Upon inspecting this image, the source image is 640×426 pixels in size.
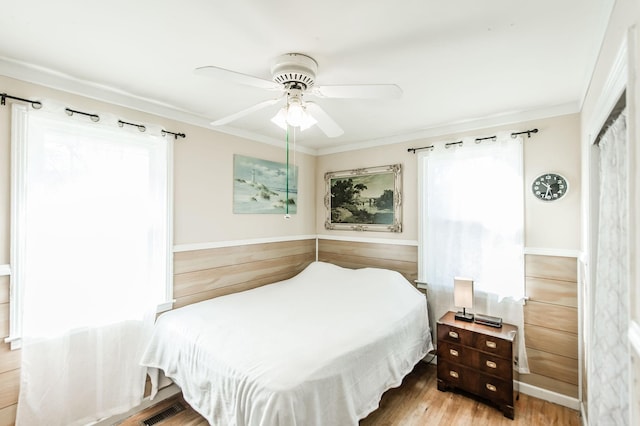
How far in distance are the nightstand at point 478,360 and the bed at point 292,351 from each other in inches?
9.4

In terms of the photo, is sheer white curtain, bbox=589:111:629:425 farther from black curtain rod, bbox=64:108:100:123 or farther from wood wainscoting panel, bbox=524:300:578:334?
black curtain rod, bbox=64:108:100:123

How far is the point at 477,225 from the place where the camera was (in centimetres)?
276

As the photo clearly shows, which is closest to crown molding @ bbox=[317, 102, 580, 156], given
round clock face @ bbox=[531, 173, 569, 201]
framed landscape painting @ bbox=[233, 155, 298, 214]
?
round clock face @ bbox=[531, 173, 569, 201]

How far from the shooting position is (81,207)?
6.73ft

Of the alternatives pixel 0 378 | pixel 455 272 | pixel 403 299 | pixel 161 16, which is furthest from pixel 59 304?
pixel 455 272

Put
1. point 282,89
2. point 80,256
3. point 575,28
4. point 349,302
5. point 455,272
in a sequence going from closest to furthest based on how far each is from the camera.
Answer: point 575,28 < point 282,89 < point 80,256 < point 349,302 < point 455,272

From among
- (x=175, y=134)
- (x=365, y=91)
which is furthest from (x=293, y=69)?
(x=175, y=134)

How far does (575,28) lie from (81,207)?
3.05 m

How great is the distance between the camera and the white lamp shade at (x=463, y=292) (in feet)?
8.63

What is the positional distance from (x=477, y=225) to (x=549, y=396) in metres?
1.52

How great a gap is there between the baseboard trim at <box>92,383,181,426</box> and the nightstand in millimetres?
2329

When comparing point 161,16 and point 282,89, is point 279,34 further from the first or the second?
point 161,16

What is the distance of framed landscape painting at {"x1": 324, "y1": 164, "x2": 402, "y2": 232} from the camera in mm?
3400

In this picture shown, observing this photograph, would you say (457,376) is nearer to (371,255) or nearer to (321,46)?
(371,255)
